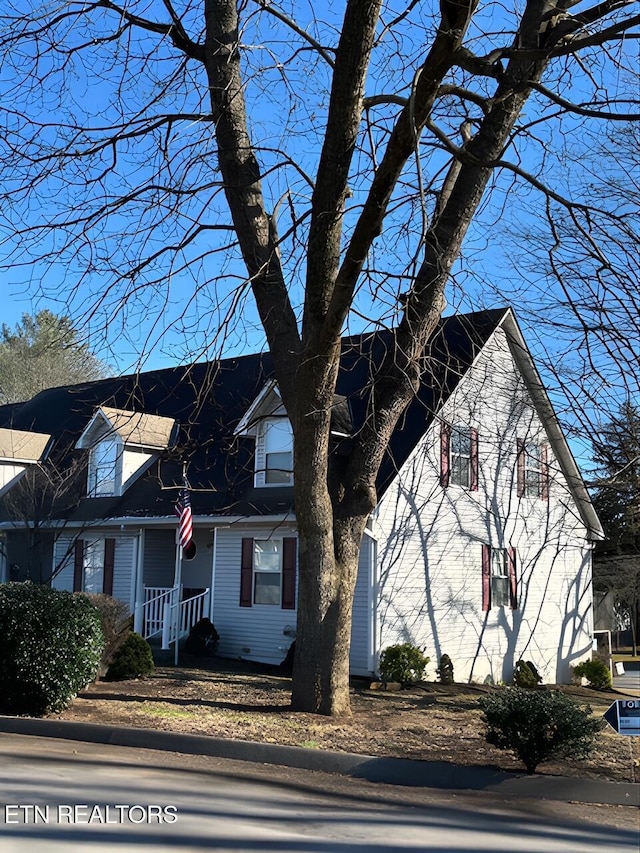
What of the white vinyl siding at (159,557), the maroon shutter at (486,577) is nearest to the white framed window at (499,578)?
the maroon shutter at (486,577)

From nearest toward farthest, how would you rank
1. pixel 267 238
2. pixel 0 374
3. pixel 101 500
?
pixel 267 238 < pixel 101 500 < pixel 0 374

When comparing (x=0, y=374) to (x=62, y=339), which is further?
(x=0, y=374)

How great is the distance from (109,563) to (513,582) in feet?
35.3

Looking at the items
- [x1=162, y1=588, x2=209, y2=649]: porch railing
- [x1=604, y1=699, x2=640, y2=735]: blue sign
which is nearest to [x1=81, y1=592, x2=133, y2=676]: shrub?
[x1=162, y1=588, x2=209, y2=649]: porch railing

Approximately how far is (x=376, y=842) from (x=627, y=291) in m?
8.45

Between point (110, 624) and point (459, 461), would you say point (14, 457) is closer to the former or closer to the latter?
point (110, 624)

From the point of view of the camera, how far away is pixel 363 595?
18.3 m

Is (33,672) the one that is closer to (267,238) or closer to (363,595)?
(267,238)

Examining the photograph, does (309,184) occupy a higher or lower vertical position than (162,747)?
higher

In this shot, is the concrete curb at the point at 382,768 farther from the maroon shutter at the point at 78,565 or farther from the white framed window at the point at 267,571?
the maroon shutter at the point at 78,565

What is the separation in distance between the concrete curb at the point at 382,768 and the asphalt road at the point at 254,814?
0.19 metres

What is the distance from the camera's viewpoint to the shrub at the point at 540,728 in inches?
334

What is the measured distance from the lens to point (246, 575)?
2055cm

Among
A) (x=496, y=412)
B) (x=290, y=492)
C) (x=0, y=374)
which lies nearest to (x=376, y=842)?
(x=290, y=492)
